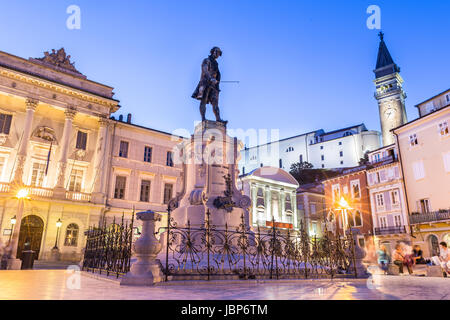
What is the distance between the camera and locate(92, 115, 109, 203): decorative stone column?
1074 inches

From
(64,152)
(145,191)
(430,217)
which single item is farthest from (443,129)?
(64,152)

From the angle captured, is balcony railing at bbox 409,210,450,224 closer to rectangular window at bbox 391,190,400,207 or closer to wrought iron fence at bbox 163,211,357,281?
rectangular window at bbox 391,190,400,207

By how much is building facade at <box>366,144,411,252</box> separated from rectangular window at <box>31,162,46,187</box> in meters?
34.2

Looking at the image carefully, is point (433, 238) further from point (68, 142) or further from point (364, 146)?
point (364, 146)

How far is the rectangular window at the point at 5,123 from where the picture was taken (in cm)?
2561

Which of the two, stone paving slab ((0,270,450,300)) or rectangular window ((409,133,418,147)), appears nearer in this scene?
stone paving slab ((0,270,450,300))

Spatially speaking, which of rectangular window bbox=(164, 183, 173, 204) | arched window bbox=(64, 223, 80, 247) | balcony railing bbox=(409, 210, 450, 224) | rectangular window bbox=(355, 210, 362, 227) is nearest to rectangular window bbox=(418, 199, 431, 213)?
balcony railing bbox=(409, 210, 450, 224)

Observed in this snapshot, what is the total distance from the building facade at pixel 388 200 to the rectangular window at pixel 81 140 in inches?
1253

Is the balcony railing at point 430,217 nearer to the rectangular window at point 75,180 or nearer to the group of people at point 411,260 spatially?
the group of people at point 411,260

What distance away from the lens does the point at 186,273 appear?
24.5 ft

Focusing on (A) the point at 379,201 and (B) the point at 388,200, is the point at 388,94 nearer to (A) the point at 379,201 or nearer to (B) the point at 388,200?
(A) the point at 379,201

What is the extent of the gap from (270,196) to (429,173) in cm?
1869

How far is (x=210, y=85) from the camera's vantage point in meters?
12.4

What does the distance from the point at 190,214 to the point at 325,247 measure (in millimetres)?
4583
